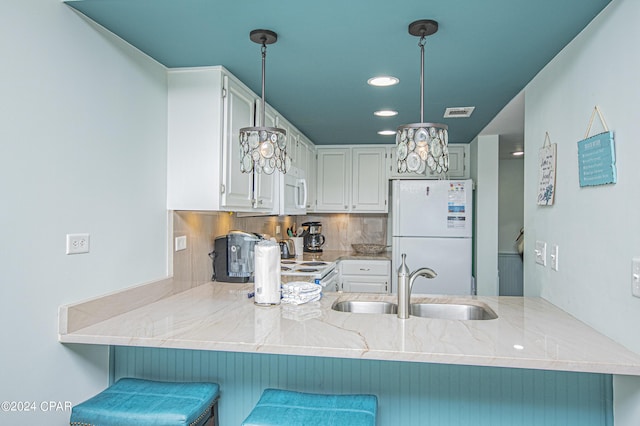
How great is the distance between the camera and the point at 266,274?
6.65 ft

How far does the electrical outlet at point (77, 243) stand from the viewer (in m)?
1.64

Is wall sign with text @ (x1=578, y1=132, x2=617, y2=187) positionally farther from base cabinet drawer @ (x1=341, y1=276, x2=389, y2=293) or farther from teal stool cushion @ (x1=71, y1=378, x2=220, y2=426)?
base cabinet drawer @ (x1=341, y1=276, x2=389, y2=293)

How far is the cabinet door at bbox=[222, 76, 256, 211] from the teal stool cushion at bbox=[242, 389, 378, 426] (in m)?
1.09

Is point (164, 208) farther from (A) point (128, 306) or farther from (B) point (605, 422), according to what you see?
(B) point (605, 422)

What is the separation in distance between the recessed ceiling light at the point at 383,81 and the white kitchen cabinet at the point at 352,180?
2.18m

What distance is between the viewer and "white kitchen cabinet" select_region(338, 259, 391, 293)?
436 cm

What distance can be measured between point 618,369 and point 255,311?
1.34m

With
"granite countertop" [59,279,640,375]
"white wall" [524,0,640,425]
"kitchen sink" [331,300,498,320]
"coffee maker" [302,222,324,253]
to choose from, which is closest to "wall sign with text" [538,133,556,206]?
"white wall" [524,0,640,425]

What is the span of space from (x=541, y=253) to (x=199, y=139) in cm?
189

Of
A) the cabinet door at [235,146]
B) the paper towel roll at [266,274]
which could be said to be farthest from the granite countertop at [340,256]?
the paper towel roll at [266,274]

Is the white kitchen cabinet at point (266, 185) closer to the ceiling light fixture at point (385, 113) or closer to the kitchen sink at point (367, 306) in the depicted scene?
the ceiling light fixture at point (385, 113)

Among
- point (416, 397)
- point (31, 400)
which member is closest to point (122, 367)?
point (31, 400)

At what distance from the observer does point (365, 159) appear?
4.70 m

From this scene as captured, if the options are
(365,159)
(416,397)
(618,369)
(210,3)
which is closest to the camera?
(618,369)
